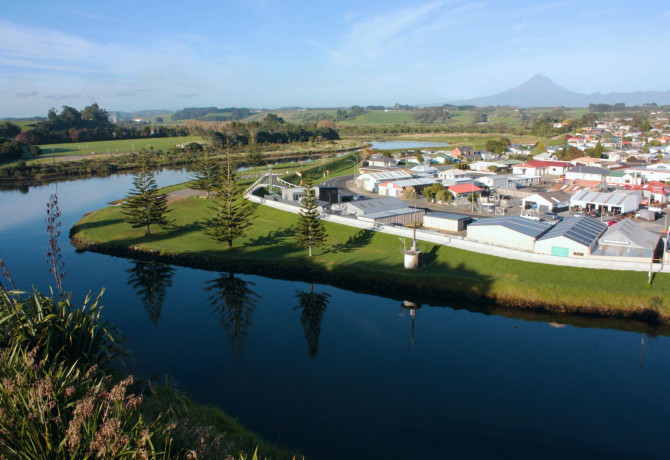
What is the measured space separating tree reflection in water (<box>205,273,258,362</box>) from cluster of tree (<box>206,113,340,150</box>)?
215 ft

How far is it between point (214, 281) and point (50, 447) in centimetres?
1743

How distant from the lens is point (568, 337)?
17.2 meters

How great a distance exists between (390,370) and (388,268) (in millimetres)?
8376

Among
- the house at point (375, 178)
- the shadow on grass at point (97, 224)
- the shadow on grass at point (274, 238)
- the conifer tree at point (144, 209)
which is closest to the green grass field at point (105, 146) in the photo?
the shadow on grass at point (97, 224)

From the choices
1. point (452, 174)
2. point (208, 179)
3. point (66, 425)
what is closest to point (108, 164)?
point (208, 179)

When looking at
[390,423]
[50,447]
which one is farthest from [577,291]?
[50,447]

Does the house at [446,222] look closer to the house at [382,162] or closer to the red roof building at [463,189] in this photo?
the red roof building at [463,189]

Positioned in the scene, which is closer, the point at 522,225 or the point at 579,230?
the point at 579,230

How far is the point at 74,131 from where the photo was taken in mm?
98188

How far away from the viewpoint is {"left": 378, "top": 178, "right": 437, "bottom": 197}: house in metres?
40.2

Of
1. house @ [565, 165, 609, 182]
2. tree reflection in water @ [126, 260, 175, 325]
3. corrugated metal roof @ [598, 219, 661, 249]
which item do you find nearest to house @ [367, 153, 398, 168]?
house @ [565, 165, 609, 182]

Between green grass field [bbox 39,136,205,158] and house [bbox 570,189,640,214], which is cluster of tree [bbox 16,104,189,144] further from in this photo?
house [bbox 570,189,640,214]

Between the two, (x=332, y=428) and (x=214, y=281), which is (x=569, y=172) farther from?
(x=332, y=428)

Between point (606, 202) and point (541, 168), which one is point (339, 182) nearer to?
point (541, 168)
